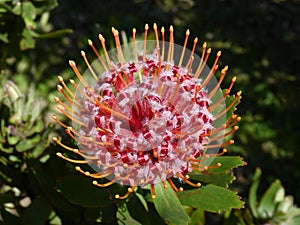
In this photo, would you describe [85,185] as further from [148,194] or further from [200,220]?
[200,220]

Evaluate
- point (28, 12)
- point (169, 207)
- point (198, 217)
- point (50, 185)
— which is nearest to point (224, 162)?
point (169, 207)

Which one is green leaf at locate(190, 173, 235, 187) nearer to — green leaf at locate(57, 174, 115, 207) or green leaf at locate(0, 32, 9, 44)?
green leaf at locate(57, 174, 115, 207)

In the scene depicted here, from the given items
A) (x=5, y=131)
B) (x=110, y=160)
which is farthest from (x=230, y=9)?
(x=110, y=160)

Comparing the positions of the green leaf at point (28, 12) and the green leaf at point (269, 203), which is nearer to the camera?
the green leaf at point (28, 12)

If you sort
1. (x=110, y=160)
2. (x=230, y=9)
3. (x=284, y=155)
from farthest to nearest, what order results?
(x=230, y=9) → (x=284, y=155) → (x=110, y=160)

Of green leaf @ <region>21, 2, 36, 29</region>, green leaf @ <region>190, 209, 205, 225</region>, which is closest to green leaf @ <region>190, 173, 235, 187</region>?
green leaf @ <region>190, 209, 205, 225</region>

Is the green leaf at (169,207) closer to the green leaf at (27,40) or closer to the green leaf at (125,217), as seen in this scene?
the green leaf at (125,217)

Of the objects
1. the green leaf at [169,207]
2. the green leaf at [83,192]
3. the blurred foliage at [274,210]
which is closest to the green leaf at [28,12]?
the green leaf at [83,192]
